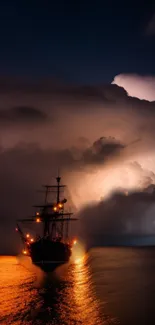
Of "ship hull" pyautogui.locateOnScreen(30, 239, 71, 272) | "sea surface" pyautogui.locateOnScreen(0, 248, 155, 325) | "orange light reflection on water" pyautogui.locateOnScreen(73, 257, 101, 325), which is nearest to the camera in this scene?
"orange light reflection on water" pyautogui.locateOnScreen(73, 257, 101, 325)

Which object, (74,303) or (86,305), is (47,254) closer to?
(74,303)

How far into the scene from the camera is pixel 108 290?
44250 millimetres

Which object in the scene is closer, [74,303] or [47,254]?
[74,303]

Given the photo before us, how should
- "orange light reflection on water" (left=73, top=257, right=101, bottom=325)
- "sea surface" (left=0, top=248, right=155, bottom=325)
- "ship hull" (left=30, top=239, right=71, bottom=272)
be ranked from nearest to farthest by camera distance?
1. "orange light reflection on water" (left=73, top=257, right=101, bottom=325)
2. "sea surface" (left=0, top=248, right=155, bottom=325)
3. "ship hull" (left=30, top=239, right=71, bottom=272)

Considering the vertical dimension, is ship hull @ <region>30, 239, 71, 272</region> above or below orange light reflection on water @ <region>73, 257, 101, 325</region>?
above

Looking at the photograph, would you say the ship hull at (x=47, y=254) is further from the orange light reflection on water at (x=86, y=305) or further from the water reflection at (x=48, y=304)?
the orange light reflection on water at (x=86, y=305)

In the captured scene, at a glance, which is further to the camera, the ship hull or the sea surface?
the ship hull

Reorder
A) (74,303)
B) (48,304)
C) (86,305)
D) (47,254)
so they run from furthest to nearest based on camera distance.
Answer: (47,254) < (74,303) < (86,305) < (48,304)

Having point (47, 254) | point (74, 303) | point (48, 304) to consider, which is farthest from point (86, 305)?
point (47, 254)

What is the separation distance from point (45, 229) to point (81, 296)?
51631 mm

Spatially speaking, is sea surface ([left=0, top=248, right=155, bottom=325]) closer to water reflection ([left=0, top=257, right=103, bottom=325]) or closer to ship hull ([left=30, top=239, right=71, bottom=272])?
water reflection ([left=0, top=257, right=103, bottom=325])

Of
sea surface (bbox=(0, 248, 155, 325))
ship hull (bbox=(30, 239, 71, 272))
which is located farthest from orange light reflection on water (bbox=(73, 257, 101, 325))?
ship hull (bbox=(30, 239, 71, 272))

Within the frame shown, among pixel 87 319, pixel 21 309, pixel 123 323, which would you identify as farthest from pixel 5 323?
pixel 123 323

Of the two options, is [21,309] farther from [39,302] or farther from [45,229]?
[45,229]
